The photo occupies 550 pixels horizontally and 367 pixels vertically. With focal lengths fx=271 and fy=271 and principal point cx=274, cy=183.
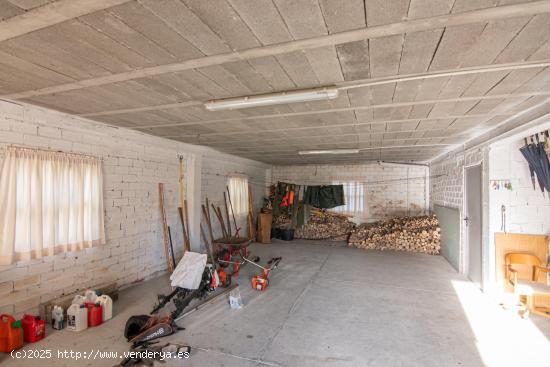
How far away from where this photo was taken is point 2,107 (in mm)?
2623

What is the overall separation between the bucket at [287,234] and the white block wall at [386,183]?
185cm

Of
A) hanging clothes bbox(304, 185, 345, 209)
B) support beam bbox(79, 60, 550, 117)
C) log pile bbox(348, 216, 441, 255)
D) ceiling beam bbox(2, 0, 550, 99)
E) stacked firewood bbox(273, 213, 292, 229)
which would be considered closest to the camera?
ceiling beam bbox(2, 0, 550, 99)

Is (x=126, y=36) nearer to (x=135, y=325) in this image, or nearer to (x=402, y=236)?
(x=135, y=325)

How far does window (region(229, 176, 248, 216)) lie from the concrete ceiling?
404 centimetres

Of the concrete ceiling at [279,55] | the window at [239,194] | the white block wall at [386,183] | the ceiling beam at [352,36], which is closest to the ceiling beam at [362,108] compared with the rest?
the concrete ceiling at [279,55]

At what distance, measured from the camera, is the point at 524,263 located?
353cm

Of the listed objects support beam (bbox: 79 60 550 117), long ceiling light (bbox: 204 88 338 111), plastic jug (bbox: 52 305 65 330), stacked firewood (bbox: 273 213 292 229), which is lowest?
plastic jug (bbox: 52 305 65 330)

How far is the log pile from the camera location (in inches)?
255

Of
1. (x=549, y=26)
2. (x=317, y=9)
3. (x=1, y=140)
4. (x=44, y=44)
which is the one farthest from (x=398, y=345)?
(x=1, y=140)

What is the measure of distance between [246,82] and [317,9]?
0.96 m

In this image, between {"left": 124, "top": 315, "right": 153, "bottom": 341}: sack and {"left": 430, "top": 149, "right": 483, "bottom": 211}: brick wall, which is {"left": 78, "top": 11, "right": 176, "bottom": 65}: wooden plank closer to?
{"left": 124, "top": 315, "right": 153, "bottom": 341}: sack

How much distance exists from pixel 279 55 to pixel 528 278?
4.39 meters

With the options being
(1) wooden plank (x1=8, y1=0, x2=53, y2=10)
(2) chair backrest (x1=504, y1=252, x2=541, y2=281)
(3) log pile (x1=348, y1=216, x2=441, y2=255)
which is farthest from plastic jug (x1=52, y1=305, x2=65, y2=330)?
(3) log pile (x1=348, y1=216, x2=441, y2=255)

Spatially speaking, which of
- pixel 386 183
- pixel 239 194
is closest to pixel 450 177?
pixel 386 183
